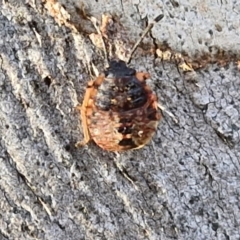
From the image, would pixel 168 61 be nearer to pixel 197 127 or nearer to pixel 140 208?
pixel 197 127

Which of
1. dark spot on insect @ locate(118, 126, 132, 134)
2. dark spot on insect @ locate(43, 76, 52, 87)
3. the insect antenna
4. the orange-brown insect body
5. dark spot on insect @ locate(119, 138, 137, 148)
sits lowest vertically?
dark spot on insect @ locate(118, 126, 132, 134)

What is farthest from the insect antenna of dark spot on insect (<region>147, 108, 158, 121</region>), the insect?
dark spot on insect (<region>147, 108, 158, 121</region>)

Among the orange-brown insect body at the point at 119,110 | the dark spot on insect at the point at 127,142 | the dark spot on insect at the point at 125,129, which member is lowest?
the dark spot on insect at the point at 125,129

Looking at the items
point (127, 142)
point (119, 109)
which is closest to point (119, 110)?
point (119, 109)

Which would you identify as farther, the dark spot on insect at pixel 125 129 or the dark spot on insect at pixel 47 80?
the dark spot on insect at pixel 125 129

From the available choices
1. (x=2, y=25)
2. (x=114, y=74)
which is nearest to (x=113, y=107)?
(x=114, y=74)

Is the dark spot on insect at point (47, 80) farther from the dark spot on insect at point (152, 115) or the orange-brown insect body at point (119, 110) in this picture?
the dark spot on insect at point (152, 115)

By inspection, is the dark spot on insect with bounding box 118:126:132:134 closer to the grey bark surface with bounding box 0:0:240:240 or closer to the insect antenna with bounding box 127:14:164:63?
the grey bark surface with bounding box 0:0:240:240

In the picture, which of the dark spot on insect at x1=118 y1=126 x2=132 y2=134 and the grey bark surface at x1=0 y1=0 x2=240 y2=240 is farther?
the dark spot on insect at x1=118 y1=126 x2=132 y2=134

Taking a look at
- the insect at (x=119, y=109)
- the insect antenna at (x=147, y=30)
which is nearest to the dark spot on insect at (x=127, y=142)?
the insect at (x=119, y=109)
